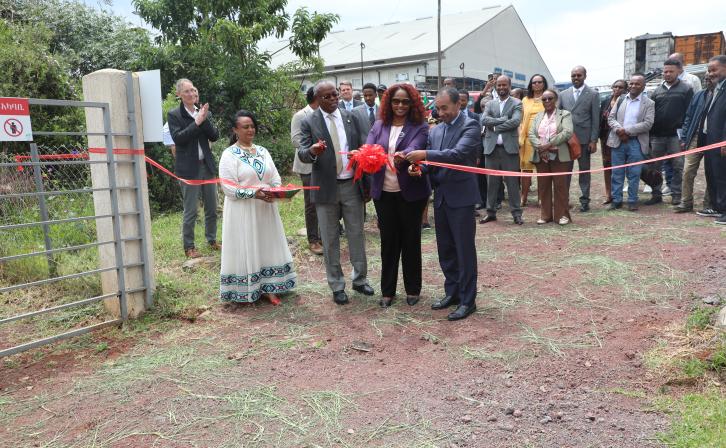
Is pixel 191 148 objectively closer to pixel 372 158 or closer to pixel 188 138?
pixel 188 138

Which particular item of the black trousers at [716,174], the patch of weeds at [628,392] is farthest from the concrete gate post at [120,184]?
the black trousers at [716,174]

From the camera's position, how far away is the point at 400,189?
197 inches

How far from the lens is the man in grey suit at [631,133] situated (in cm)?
866

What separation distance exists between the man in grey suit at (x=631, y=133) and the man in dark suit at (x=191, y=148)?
6.43 metres

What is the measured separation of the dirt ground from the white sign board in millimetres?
1790

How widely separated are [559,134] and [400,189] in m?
4.06

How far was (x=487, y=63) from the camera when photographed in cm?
4147

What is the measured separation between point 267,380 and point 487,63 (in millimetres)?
41170

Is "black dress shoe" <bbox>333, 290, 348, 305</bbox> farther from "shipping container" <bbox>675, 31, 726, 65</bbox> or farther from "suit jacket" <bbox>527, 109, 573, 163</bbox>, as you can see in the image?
"shipping container" <bbox>675, 31, 726, 65</bbox>

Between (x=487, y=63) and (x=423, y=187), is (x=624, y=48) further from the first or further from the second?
(x=423, y=187)

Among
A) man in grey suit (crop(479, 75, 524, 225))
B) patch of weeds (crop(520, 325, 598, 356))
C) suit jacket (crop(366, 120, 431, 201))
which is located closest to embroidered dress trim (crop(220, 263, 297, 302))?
suit jacket (crop(366, 120, 431, 201))

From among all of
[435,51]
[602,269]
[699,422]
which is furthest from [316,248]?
[435,51]

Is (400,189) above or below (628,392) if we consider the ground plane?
above

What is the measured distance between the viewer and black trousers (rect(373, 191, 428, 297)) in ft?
16.8
